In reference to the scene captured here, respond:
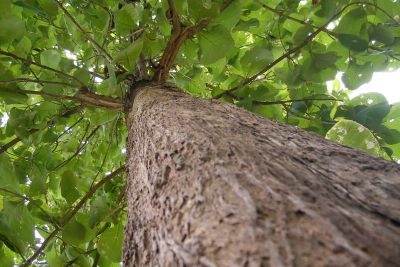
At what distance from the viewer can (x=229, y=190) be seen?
0.52 meters

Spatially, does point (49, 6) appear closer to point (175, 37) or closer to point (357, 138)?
point (175, 37)

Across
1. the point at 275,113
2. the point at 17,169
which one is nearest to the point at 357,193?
the point at 275,113

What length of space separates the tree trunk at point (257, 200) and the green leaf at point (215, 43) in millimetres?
556

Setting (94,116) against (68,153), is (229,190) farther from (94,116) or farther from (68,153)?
(68,153)

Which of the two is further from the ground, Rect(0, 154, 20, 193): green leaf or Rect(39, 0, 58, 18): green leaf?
Rect(39, 0, 58, 18): green leaf

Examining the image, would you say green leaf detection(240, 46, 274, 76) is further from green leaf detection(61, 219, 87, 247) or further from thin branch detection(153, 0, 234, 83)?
green leaf detection(61, 219, 87, 247)

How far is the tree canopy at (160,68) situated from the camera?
1.35 m

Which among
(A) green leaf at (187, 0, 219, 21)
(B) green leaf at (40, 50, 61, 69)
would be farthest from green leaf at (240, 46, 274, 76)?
(B) green leaf at (40, 50, 61, 69)

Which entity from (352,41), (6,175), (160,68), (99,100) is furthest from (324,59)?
(6,175)

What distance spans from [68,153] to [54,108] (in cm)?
75

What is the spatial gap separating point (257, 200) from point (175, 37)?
1.07m

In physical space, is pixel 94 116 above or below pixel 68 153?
above

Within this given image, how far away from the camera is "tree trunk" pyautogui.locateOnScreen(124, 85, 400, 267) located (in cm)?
39

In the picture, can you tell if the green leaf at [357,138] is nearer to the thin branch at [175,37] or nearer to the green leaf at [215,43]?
the green leaf at [215,43]
